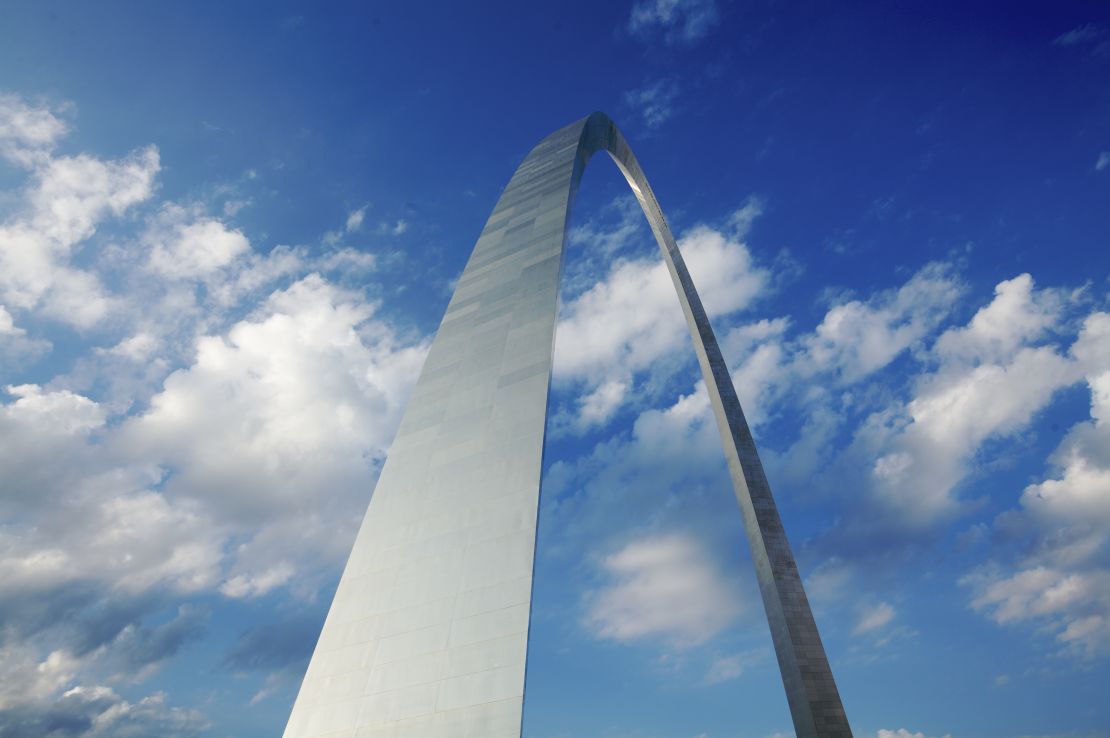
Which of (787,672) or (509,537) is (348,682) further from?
(787,672)

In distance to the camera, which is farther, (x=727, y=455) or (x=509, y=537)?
(x=727, y=455)

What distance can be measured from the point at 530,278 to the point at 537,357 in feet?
10.5

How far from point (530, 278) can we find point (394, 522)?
253 inches

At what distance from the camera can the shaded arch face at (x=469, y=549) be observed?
891 cm

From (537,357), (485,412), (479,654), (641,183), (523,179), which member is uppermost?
(641,183)

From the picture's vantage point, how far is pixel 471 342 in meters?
15.1

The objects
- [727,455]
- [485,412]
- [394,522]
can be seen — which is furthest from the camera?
[727,455]

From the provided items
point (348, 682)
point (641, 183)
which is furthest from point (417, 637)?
point (641, 183)

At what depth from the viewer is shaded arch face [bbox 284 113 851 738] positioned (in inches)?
351

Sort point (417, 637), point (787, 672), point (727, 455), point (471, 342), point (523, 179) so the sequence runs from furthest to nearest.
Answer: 1. point (727, 455)
2. point (523, 179)
3. point (787, 672)
4. point (471, 342)
5. point (417, 637)

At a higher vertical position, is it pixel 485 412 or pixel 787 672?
pixel 485 412

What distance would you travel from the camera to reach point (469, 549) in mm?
10352

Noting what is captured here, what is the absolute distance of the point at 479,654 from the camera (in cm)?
884

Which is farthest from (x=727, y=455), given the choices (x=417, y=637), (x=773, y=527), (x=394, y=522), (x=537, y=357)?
(x=417, y=637)
